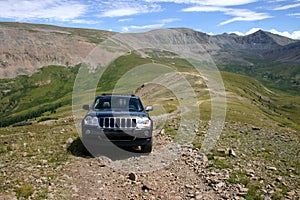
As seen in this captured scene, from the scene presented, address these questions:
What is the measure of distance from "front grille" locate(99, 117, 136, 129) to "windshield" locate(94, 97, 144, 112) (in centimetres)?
192

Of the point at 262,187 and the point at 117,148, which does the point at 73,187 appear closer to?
the point at 117,148

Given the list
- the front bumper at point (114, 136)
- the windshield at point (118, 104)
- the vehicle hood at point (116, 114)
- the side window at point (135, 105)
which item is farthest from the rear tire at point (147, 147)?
the side window at point (135, 105)

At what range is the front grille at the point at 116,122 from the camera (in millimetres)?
12703

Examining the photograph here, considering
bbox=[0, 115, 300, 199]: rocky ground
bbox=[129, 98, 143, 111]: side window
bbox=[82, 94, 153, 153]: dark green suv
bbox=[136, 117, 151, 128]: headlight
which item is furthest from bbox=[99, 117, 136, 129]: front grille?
bbox=[129, 98, 143, 111]: side window

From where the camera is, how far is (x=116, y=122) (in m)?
12.7

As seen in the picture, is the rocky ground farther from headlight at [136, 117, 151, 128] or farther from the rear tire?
headlight at [136, 117, 151, 128]

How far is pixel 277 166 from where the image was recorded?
12164mm

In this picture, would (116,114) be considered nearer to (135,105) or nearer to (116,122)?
(116,122)

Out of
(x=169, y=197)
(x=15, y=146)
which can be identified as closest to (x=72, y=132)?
(x=15, y=146)

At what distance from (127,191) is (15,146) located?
319 inches

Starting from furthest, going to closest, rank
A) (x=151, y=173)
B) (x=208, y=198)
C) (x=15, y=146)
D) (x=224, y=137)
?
(x=224, y=137), (x=15, y=146), (x=151, y=173), (x=208, y=198)

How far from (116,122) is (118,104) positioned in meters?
2.89

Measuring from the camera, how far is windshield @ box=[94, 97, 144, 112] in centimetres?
1516

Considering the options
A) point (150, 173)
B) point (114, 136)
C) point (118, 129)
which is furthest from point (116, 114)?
point (150, 173)
